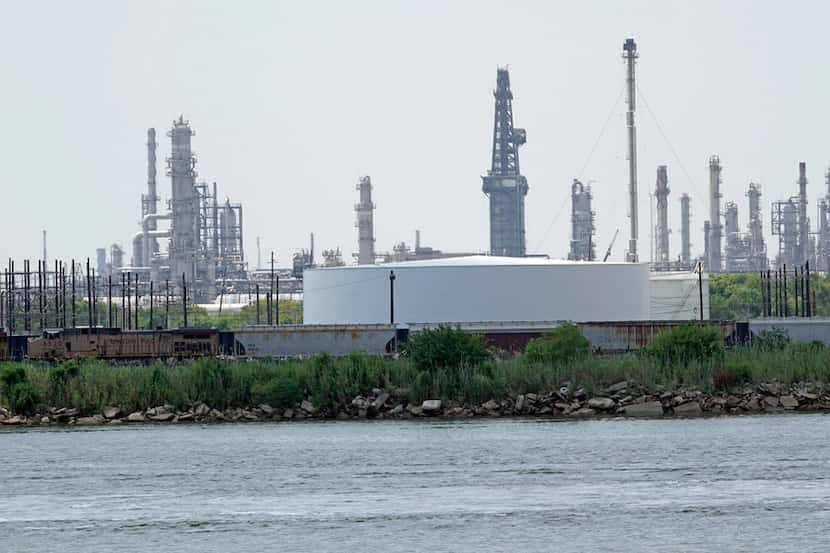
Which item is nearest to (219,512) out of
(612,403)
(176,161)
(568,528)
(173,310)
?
(568,528)

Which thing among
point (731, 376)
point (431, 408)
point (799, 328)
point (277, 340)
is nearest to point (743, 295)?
point (799, 328)

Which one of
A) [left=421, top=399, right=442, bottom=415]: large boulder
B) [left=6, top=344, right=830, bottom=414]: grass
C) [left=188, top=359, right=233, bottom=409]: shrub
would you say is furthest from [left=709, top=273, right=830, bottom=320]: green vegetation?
[left=188, top=359, right=233, bottom=409]: shrub

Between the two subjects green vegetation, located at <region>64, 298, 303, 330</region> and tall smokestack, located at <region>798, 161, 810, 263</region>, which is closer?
green vegetation, located at <region>64, 298, 303, 330</region>

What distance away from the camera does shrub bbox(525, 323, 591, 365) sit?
64.8 metres

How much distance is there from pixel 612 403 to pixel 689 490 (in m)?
21.0

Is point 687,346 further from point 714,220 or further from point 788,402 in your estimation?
point 714,220

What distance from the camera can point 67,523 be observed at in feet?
121

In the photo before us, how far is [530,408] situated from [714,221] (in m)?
120

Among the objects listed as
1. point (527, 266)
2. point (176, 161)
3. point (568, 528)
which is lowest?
point (568, 528)

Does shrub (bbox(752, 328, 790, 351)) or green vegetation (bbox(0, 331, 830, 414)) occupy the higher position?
shrub (bbox(752, 328, 790, 351))

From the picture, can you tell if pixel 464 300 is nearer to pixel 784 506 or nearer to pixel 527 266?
pixel 527 266

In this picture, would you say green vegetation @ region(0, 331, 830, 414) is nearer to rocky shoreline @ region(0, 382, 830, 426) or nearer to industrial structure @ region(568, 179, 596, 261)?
rocky shoreline @ region(0, 382, 830, 426)

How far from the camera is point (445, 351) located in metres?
63.1

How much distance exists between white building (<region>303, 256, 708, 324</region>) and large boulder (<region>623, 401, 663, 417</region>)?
33.2m
